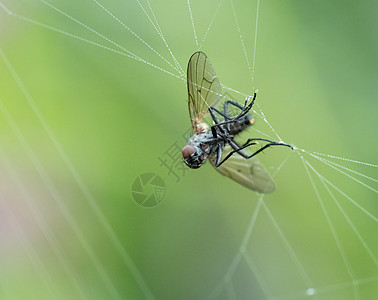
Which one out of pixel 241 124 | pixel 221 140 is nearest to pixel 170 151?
pixel 221 140

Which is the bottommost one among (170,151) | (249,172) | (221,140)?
(249,172)

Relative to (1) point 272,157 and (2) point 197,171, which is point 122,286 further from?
(1) point 272,157

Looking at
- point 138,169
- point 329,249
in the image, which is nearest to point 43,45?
point 138,169

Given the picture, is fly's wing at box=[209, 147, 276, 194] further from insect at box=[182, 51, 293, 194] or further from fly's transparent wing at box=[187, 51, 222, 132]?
fly's transparent wing at box=[187, 51, 222, 132]

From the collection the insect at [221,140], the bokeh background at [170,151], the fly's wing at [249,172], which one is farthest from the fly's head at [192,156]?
the bokeh background at [170,151]

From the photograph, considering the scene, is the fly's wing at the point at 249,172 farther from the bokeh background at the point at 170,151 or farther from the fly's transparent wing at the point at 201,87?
the bokeh background at the point at 170,151

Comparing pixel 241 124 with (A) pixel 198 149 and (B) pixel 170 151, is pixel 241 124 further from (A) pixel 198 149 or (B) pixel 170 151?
(B) pixel 170 151
